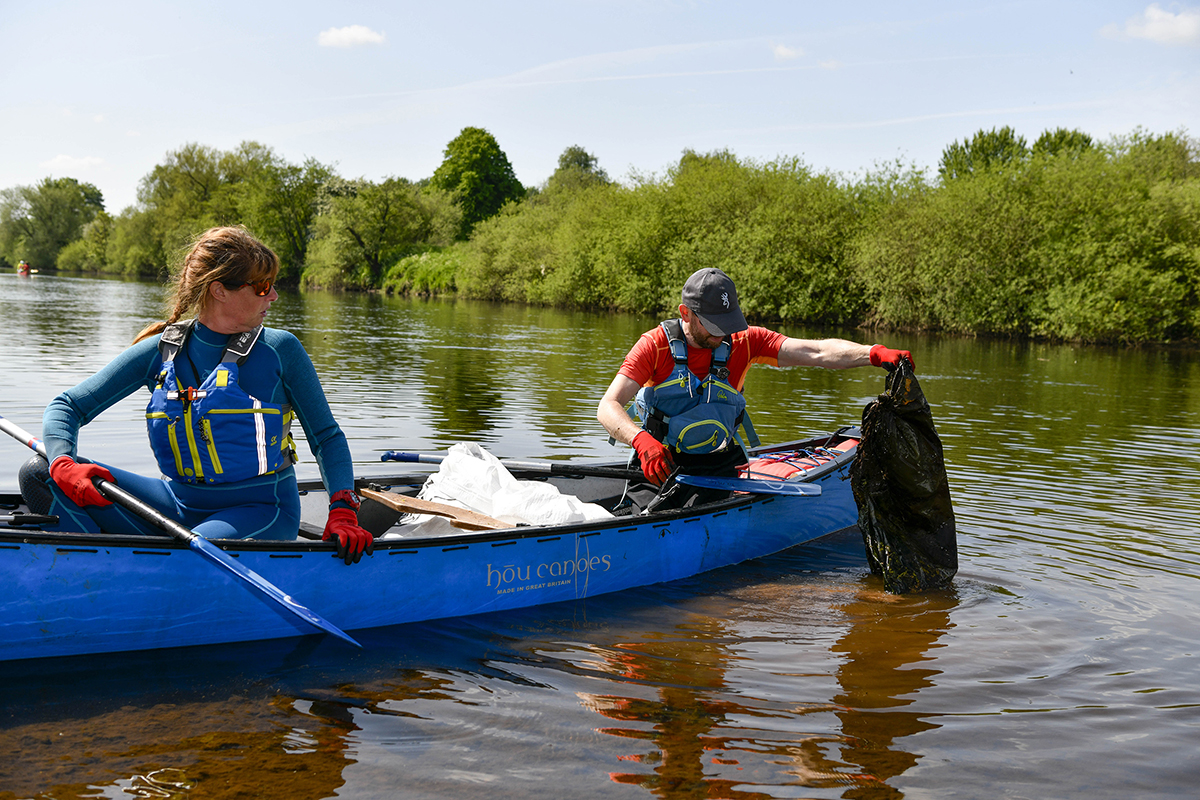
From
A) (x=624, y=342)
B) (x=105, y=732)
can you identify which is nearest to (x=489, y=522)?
(x=105, y=732)

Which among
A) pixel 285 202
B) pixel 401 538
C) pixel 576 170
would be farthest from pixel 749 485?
pixel 576 170

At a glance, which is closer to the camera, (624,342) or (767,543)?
(767,543)

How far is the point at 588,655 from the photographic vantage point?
406 centimetres

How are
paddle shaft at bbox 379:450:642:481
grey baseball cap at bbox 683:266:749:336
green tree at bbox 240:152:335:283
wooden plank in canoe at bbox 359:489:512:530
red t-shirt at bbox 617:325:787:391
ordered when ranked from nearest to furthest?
wooden plank in canoe at bbox 359:489:512:530
grey baseball cap at bbox 683:266:749:336
red t-shirt at bbox 617:325:787:391
paddle shaft at bbox 379:450:642:481
green tree at bbox 240:152:335:283

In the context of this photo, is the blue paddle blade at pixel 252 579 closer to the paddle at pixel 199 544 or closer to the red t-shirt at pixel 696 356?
the paddle at pixel 199 544

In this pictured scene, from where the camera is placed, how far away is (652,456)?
16.3ft

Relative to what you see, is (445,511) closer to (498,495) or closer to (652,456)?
(498,495)

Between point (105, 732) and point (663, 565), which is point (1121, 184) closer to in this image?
point (663, 565)

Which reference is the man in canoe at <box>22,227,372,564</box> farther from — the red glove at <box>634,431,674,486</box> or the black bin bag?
the black bin bag

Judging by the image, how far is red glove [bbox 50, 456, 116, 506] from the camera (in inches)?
126

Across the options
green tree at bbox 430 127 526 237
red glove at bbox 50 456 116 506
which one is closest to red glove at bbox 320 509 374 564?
red glove at bbox 50 456 116 506

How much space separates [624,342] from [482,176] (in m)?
48.0

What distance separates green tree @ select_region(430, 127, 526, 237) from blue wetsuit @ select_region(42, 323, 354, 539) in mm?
64122

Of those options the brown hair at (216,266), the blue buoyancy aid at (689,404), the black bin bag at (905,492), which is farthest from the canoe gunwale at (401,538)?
the brown hair at (216,266)
